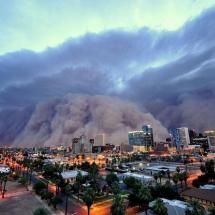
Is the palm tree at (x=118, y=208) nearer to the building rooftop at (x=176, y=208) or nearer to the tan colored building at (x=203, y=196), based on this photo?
the building rooftop at (x=176, y=208)

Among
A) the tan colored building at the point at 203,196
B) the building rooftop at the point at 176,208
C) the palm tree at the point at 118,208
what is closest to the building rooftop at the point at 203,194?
the tan colored building at the point at 203,196

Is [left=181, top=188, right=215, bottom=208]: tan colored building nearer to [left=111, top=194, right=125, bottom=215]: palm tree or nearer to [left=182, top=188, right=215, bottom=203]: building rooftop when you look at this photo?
[left=182, top=188, right=215, bottom=203]: building rooftop

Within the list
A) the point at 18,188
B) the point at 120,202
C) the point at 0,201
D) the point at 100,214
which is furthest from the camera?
the point at 18,188

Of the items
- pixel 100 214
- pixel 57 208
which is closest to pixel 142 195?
pixel 100 214

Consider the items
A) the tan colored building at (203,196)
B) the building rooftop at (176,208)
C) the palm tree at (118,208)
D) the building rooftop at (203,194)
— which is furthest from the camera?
the building rooftop at (203,194)

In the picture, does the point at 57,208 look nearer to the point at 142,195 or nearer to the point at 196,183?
the point at 142,195

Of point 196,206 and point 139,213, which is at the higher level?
point 196,206

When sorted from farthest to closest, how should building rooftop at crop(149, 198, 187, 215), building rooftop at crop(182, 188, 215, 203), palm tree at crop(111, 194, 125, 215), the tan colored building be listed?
1. building rooftop at crop(182, 188, 215, 203)
2. the tan colored building
3. building rooftop at crop(149, 198, 187, 215)
4. palm tree at crop(111, 194, 125, 215)

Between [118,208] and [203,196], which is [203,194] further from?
[118,208]

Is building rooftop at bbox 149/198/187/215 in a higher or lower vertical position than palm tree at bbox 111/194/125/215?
lower

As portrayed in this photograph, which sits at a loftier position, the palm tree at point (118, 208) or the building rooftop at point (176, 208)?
the palm tree at point (118, 208)

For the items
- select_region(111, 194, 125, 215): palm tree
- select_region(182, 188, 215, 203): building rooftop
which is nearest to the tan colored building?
select_region(182, 188, 215, 203): building rooftop
